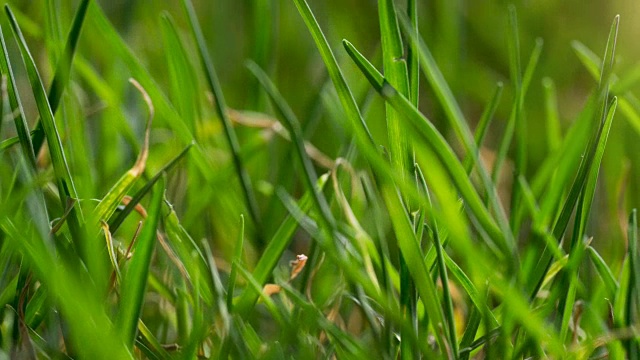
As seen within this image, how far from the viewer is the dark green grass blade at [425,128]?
0.40 meters

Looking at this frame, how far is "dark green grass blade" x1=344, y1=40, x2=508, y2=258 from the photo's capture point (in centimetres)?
40

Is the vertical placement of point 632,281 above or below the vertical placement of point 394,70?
below

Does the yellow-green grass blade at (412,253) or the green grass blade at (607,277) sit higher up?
the yellow-green grass blade at (412,253)

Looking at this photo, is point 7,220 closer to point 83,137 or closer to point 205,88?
point 83,137

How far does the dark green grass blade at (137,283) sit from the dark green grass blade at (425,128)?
114 millimetres

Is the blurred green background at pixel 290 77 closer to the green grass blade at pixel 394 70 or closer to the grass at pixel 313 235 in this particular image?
the grass at pixel 313 235

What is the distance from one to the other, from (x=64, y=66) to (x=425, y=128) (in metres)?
0.20

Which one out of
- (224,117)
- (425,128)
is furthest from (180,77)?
(425,128)

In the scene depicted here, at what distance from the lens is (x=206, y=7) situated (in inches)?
48.0

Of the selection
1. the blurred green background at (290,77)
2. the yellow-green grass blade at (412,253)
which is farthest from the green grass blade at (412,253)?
the blurred green background at (290,77)

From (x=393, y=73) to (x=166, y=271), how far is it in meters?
0.22

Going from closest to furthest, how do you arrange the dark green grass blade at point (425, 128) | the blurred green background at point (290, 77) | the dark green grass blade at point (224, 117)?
the dark green grass blade at point (425, 128)
the dark green grass blade at point (224, 117)
the blurred green background at point (290, 77)

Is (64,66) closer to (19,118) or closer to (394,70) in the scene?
(19,118)

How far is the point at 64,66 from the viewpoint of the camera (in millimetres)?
473
